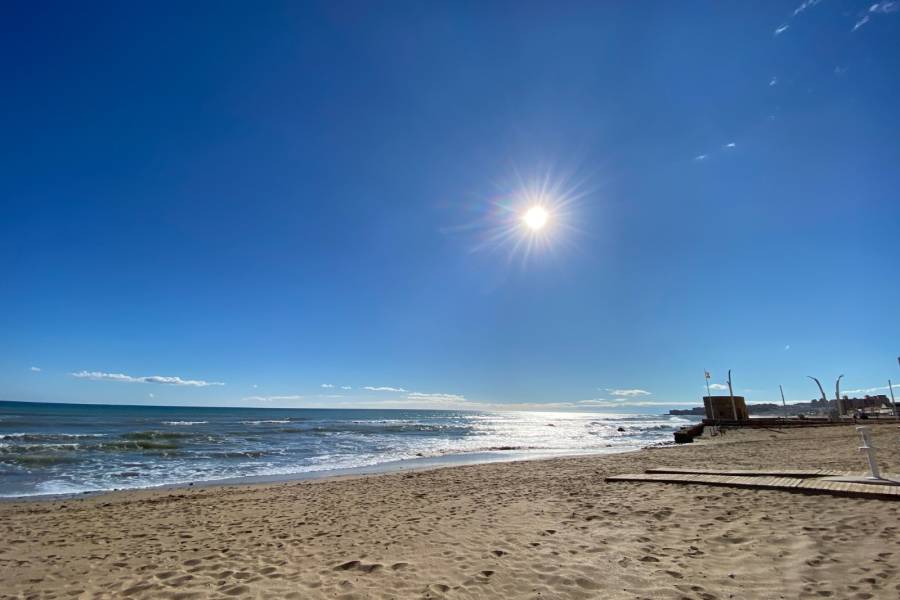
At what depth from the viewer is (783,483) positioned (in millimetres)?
8812

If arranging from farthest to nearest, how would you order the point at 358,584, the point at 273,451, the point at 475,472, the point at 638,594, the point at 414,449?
the point at 414,449 < the point at 273,451 < the point at 475,472 < the point at 358,584 < the point at 638,594

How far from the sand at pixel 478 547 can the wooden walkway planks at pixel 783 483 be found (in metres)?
0.30

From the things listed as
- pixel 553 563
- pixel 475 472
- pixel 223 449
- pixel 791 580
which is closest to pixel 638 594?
pixel 553 563

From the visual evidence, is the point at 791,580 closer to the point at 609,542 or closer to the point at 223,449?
the point at 609,542

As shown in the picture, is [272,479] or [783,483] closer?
[783,483]

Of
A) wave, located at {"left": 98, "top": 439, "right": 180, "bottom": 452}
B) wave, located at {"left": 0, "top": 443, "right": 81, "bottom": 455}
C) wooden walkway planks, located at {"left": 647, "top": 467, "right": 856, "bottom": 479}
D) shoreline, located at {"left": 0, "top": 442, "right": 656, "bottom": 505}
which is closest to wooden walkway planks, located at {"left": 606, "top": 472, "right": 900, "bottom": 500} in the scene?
wooden walkway planks, located at {"left": 647, "top": 467, "right": 856, "bottom": 479}

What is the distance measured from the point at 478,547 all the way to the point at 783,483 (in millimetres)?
6911

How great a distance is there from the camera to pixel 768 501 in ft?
25.7

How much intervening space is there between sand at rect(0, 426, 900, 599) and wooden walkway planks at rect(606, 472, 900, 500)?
11.9 inches

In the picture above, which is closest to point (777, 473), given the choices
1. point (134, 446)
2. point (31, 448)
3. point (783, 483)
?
point (783, 483)

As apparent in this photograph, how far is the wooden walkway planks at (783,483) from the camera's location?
24.6 ft

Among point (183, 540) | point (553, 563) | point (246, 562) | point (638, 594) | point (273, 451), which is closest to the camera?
point (638, 594)

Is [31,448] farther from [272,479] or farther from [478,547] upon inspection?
[478,547]

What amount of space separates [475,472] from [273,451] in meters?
16.2
